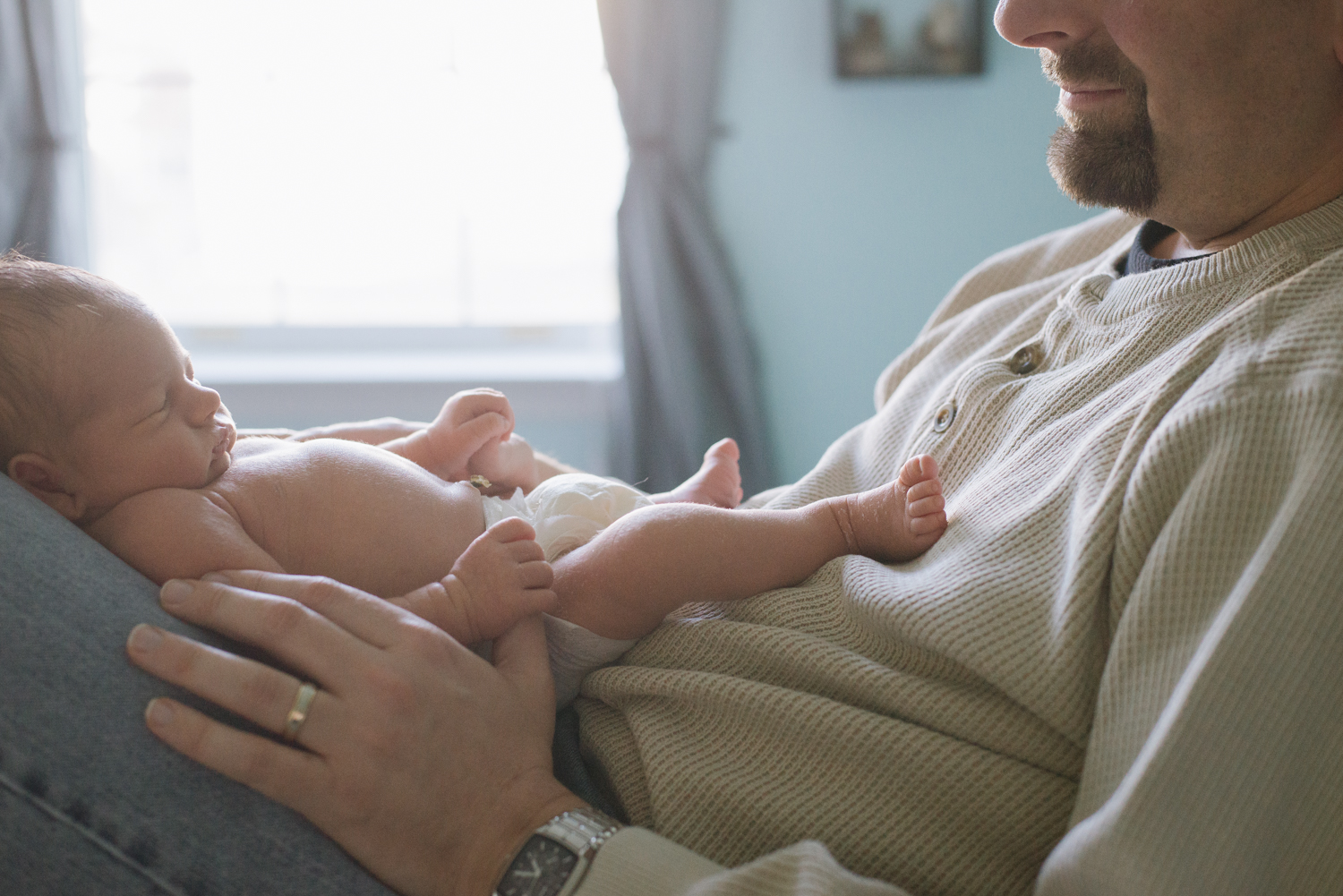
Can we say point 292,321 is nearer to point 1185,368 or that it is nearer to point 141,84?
point 141,84

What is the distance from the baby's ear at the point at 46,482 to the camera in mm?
899

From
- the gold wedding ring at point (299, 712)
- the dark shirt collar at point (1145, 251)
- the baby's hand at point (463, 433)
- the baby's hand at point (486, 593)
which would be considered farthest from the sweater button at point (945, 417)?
the gold wedding ring at point (299, 712)

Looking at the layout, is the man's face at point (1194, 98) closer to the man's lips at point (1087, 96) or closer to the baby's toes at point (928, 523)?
the man's lips at point (1087, 96)

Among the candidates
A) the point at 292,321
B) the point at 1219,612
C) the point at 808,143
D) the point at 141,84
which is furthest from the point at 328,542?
the point at 141,84

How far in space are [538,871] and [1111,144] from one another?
3.01 feet

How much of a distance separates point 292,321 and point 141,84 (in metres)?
0.90

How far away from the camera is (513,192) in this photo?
321 centimetres

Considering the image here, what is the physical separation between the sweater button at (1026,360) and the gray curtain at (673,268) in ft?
6.41

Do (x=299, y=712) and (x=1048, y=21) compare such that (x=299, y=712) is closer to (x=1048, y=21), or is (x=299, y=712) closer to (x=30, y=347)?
(x=30, y=347)

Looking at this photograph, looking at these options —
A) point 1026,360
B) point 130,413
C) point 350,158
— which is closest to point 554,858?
point 130,413

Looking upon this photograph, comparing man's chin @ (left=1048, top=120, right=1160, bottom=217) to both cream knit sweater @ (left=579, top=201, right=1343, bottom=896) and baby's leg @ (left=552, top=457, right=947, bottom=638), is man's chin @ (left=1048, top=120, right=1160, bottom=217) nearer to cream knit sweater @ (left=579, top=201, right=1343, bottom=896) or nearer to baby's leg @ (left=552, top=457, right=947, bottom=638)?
cream knit sweater @ (left=579, top=201, right=1343, bottom=896)

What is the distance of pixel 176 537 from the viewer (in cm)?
88

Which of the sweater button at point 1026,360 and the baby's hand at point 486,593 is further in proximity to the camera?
the sweater button at point 1026,360

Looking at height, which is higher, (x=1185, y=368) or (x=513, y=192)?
(x=513, y=192)
